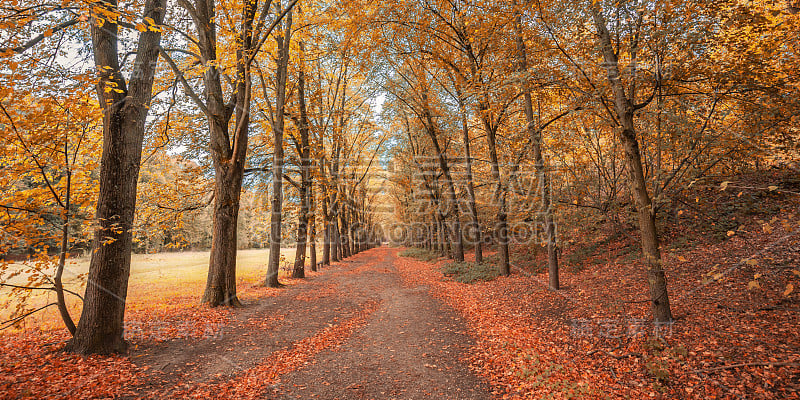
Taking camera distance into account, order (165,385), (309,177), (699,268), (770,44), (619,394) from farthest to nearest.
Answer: (309,177) < (699,268) < (770,44) < (165,385) < (619,394)

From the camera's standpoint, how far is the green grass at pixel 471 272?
45.3ft

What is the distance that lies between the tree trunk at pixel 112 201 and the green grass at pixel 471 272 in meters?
11.4

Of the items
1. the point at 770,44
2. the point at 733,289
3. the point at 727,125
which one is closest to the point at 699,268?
the point at 733,289

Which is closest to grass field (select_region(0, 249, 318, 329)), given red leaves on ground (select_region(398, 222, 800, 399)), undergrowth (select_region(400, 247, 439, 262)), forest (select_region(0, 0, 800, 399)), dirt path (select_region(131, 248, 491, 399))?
forest (select_region(0, 0, 800, 399))

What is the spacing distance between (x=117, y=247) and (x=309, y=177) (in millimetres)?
9697

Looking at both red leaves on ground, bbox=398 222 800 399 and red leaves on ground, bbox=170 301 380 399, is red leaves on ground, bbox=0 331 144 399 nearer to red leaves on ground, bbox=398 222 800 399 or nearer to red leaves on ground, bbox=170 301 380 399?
red leaves on ground, bbox=170 301 380 399

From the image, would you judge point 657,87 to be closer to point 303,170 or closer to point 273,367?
point 273,367

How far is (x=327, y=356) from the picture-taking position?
6527 mm

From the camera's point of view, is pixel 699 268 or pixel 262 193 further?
pixel 262 193

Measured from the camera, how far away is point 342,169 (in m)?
25.2

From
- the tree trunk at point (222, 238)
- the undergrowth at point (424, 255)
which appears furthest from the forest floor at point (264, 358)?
the undergrowth at point (424, 255)

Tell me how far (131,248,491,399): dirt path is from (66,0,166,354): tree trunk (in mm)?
814

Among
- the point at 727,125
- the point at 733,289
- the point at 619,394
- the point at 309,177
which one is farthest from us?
the point at 309,177

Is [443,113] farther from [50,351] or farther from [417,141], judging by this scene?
[50,351]
